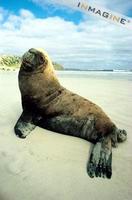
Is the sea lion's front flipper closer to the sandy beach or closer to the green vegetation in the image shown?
the sandy beach

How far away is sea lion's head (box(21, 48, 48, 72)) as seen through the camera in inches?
139

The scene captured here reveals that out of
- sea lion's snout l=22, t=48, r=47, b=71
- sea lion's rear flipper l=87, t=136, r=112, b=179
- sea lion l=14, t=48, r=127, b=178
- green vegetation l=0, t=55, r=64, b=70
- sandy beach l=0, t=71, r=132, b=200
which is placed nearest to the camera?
sandy beach l=0, t=71, r=132, b=200

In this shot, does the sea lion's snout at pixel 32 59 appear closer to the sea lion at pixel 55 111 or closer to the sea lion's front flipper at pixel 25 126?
the sea lion at pixel 55 111

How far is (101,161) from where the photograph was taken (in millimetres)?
2562

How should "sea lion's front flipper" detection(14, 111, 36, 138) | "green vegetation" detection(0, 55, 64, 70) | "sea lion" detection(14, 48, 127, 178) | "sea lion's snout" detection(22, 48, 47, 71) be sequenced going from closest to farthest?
"sea lion" detection(14, 48, 127, 178), "sea lion's front flipper" detection(14, 111, 36, 138), "sea lion's snout" detection(22, 48, 47, 71), "green vegetation" detection(0, 55, 64, 70)

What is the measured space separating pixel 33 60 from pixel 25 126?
0.79 metres

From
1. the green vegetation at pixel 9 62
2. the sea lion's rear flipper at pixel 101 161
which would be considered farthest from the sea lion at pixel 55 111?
the green vegetation at pixel 9 62

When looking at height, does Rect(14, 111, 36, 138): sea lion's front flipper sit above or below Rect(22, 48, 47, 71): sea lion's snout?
below

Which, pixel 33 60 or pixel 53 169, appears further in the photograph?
pixel 33 60

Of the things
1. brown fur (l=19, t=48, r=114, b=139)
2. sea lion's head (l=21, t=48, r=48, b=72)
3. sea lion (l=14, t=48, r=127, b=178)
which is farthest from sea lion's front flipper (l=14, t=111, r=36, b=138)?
sea lion's head (l=21, t=48, r=48, b=72)

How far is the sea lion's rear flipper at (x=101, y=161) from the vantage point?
2.46 meters

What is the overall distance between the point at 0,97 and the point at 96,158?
3.46 m

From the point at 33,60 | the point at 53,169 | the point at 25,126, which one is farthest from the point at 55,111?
the point at 53,169

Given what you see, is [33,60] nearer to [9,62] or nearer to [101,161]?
[101,161]
